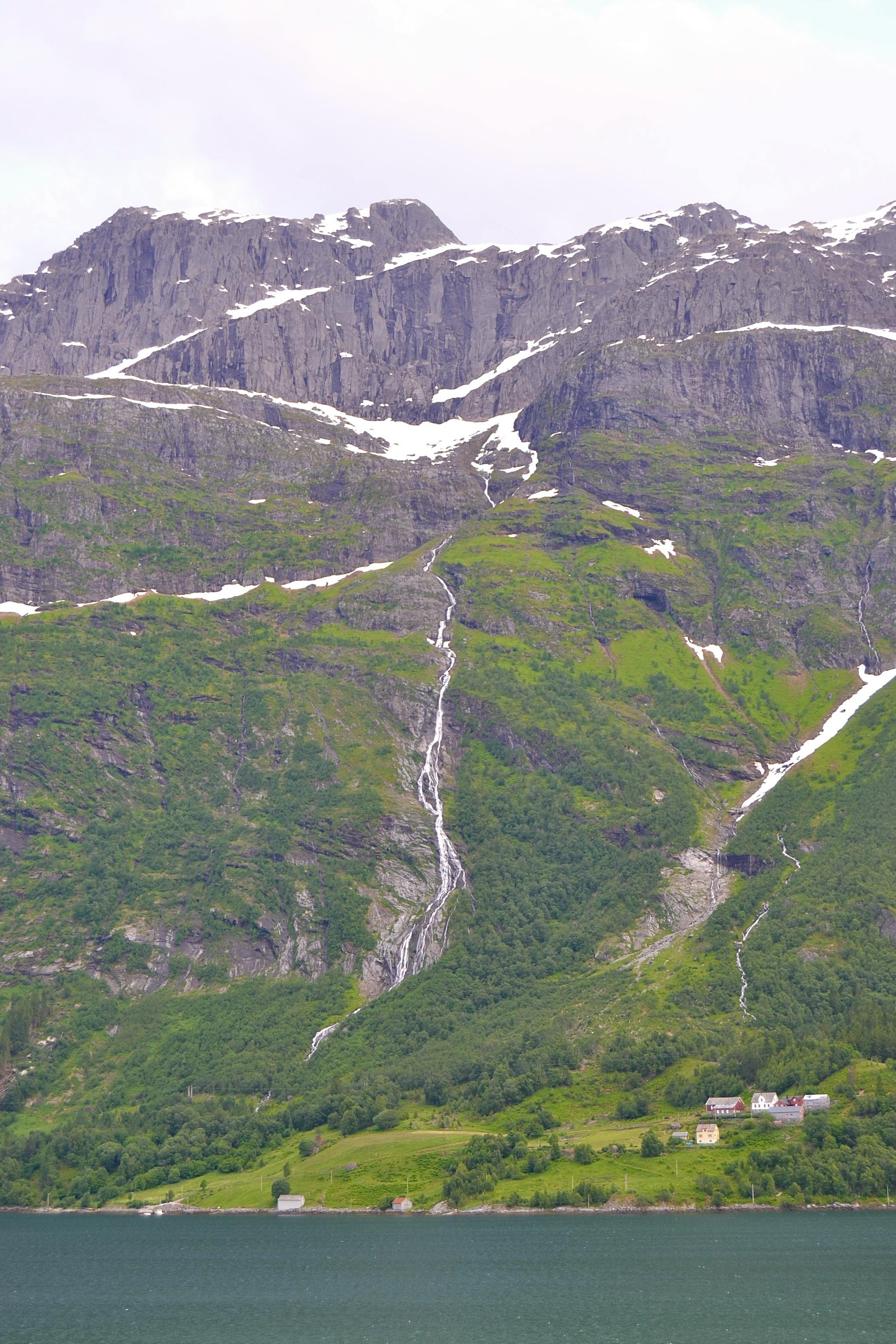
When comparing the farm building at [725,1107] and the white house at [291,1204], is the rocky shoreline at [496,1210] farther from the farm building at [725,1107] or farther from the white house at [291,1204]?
the farm building at [725,1107]

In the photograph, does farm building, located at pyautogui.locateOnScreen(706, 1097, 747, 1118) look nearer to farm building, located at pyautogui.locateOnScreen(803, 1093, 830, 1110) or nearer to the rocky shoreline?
farm building, located at pyautogui.locateOnScreen(803, 1093, 830, 1110)

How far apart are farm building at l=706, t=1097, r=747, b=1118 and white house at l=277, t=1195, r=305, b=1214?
174 ft

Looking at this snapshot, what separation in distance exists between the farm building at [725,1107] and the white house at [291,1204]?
52978 millimetres

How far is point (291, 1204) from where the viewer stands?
541 feet

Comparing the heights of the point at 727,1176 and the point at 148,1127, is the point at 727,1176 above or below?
above

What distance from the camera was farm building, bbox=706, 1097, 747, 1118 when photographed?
546ft

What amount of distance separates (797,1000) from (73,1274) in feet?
356

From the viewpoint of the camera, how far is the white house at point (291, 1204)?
540ft

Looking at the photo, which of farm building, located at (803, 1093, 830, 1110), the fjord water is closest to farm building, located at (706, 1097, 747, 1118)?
farm building, located at (803, 1093, 830, 1110)

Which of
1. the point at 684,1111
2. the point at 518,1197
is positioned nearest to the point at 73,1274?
the point at 518,1197

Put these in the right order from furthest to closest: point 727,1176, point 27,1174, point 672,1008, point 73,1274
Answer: point 672,1008, point 27,1174, point 727,1176, point 73,1274

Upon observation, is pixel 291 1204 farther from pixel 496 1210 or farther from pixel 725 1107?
pixel 725 1107

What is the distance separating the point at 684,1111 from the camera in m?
174

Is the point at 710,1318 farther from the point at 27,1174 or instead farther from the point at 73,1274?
the point at 27,1174
